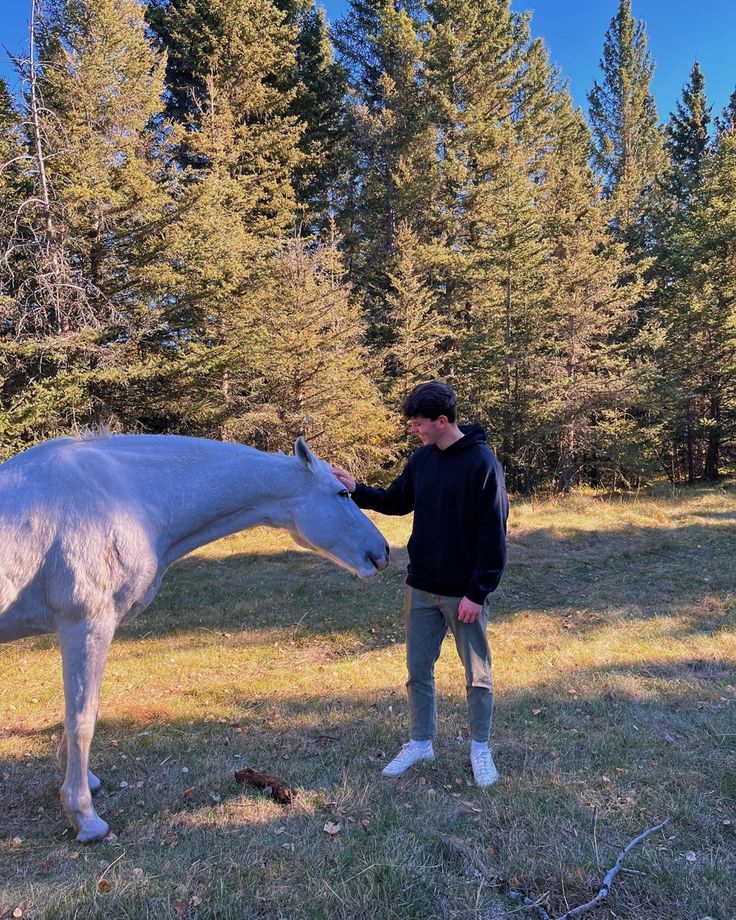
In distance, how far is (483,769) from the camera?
3.60 meters

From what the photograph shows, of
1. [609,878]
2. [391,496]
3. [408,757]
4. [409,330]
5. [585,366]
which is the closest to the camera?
[609,878]

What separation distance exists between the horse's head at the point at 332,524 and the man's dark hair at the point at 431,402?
0.68m

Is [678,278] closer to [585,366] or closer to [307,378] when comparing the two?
[585,366]

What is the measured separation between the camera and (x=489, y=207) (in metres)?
19.8

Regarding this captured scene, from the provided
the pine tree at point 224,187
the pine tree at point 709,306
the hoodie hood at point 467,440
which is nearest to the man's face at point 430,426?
the hoodie hood at point 467,440

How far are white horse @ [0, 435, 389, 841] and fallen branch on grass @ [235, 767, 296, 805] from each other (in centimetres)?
85

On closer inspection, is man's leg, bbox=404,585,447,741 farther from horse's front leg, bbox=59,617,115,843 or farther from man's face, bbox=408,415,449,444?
horse's front leg, bbox=59,617,115,843

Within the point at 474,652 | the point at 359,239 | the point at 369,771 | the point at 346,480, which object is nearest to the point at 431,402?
the point at 346,480

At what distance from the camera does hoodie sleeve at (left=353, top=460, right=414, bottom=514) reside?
3.90 metres

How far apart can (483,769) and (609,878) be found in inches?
41.1

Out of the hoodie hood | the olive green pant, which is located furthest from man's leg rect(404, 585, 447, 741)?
the hoodie hood

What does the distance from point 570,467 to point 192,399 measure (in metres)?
12.3

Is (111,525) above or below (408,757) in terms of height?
above

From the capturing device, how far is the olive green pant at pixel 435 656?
3.50 meters
